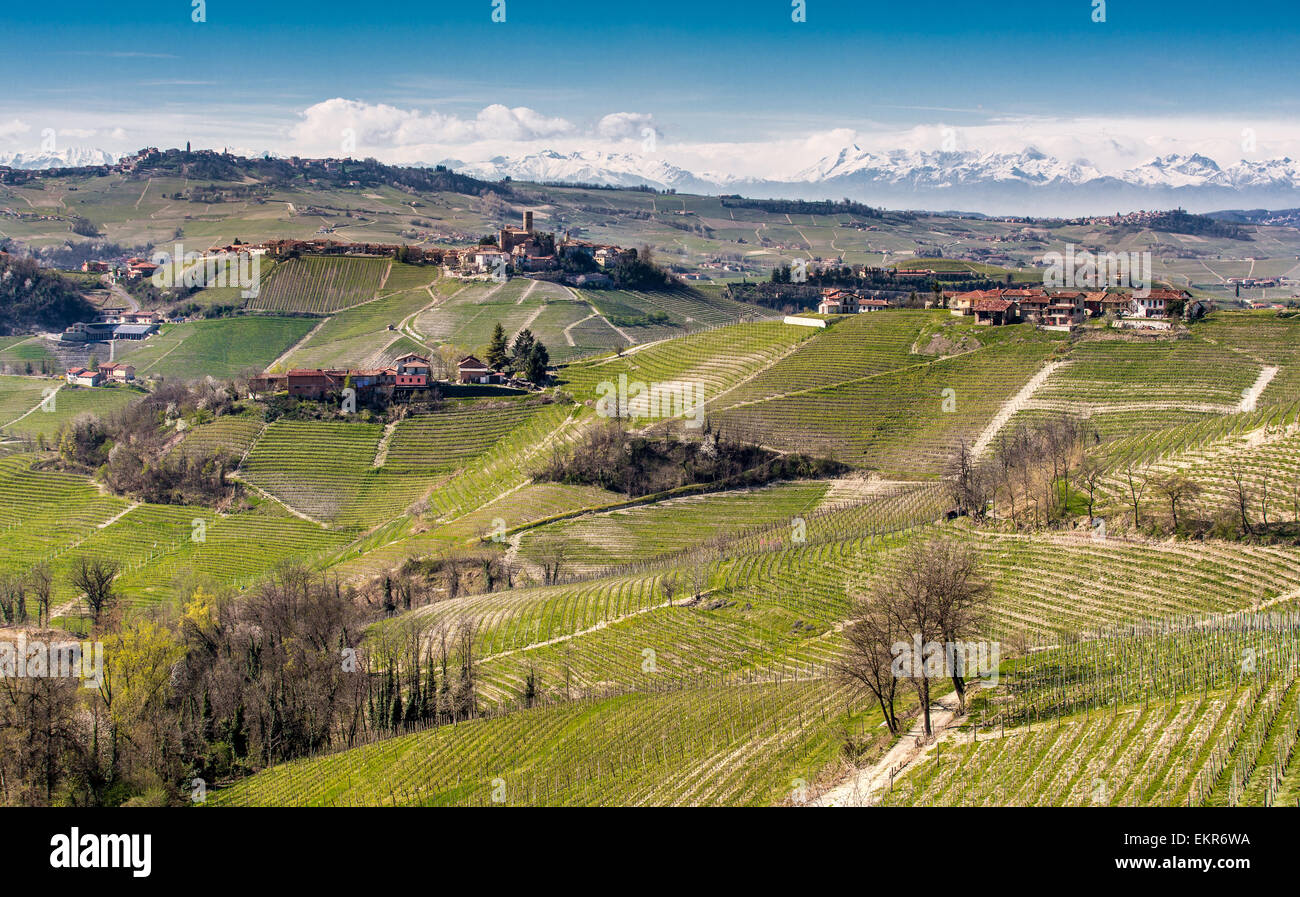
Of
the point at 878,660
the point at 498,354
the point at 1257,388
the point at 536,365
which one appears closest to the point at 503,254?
the point at 498,354

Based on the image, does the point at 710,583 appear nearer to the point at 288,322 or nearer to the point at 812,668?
the point at 812,668

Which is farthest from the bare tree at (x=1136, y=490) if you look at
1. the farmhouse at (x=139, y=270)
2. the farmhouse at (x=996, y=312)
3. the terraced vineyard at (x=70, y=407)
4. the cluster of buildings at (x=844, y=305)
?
the farmhouse at (x=139, y=270)

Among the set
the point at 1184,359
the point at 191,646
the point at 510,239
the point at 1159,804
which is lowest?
the point at 191,646

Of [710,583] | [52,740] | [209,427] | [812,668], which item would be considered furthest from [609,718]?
[209,427]

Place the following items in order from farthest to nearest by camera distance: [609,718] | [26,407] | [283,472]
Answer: [26,407], [283,472], [609,718]

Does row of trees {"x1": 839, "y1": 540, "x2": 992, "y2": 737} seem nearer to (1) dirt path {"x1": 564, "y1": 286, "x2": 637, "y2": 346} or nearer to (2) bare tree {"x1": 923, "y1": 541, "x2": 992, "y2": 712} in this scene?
(2) bare tree {"x1": 923, "y1": 541, "x2": 992, "y2": 712}

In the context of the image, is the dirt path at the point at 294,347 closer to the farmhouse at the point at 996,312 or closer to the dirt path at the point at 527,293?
the dirt path at the point at 527,293
